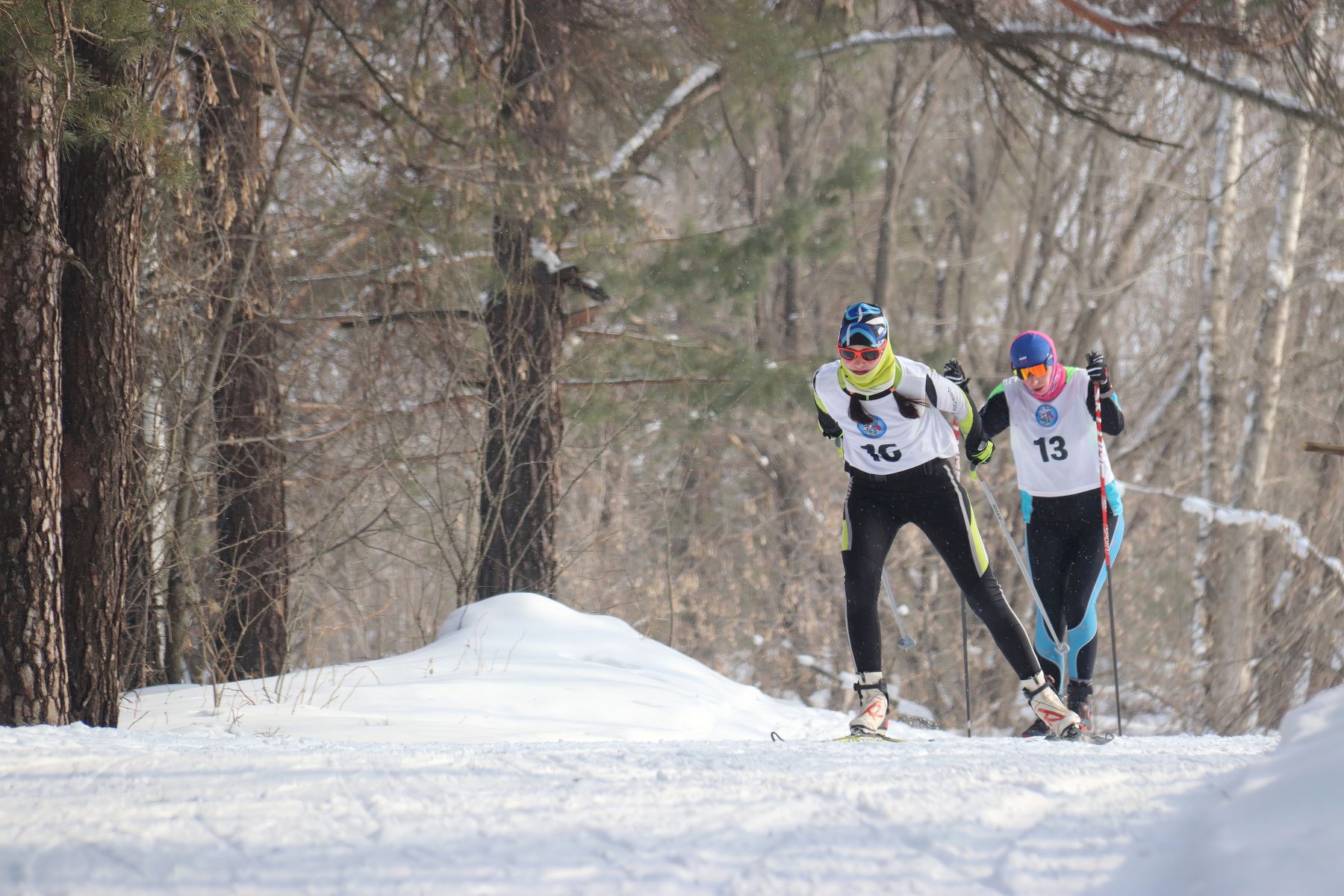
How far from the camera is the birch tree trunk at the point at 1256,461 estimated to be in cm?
1279

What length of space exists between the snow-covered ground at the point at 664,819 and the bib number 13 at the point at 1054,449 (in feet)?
7.83

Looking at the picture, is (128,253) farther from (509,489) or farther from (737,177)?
(737,177)

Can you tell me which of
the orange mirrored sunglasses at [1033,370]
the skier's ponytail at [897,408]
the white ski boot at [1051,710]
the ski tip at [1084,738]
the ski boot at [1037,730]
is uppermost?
the orange mirrored sunglasses at [1033,370]

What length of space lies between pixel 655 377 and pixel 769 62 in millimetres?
2972

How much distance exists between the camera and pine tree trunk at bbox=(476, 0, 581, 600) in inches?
337

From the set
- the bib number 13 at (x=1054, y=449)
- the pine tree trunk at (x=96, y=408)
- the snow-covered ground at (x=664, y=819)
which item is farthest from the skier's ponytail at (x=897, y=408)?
the pine tree trunk at (x=96, y=408)

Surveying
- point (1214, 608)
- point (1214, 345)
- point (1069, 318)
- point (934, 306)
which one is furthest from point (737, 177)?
point (1214, 608)

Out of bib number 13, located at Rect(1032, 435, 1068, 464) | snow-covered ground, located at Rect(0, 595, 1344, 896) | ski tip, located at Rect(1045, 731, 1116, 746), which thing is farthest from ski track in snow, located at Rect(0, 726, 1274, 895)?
bib number 13, located at Rect(1032, 435, 1068, 464)

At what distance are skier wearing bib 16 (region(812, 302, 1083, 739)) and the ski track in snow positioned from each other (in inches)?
57.5

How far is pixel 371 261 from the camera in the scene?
366 inches

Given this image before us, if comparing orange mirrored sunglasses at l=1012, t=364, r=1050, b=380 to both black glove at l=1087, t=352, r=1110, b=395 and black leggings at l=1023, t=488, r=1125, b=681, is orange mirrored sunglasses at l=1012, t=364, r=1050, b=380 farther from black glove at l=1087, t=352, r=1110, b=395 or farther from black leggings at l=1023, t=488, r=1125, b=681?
black leggings at l=1023, t=488, r=1125, b=681

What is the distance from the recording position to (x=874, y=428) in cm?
470

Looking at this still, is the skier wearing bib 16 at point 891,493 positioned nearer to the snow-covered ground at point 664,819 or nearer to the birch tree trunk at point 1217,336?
the snow-covered ground at point 664,819

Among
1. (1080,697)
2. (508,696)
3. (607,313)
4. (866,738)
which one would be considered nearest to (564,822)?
(866,738)
